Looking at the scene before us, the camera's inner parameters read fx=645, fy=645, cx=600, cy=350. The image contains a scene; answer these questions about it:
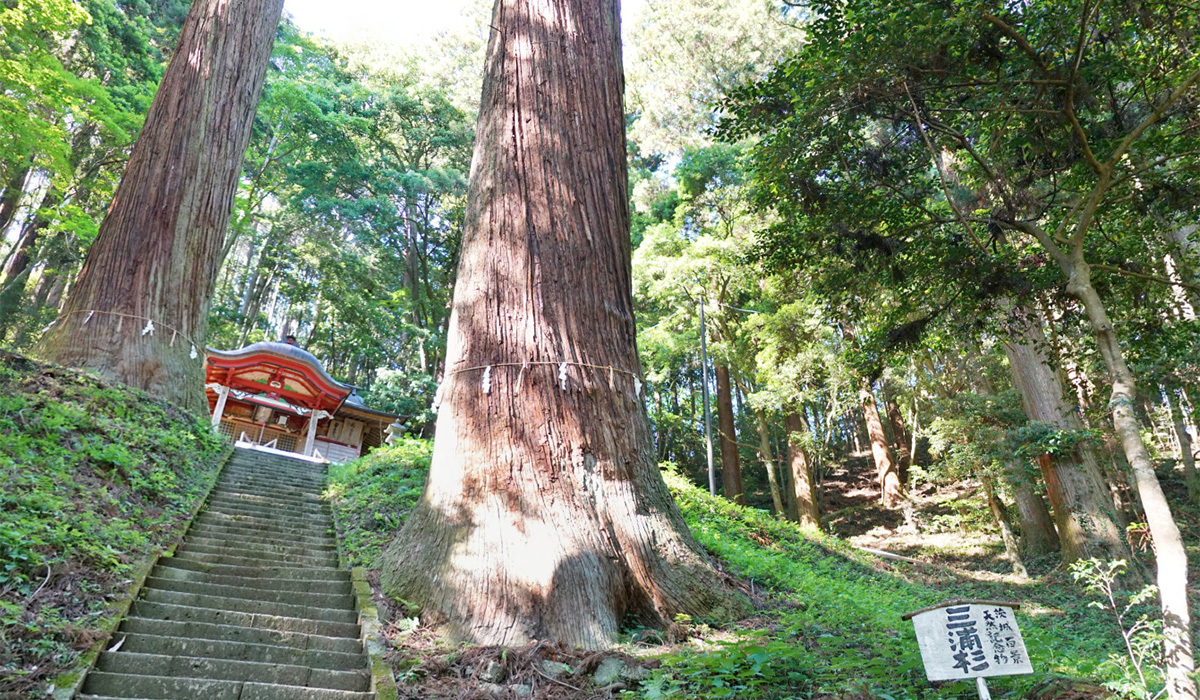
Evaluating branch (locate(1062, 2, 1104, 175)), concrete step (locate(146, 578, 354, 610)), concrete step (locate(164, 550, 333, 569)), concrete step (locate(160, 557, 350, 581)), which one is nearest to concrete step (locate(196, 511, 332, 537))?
concrete step (locate(164, 550, 333, 569))

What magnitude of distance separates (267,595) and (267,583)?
1.00ft

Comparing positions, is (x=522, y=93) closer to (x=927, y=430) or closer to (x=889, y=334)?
(x=889, y=334)

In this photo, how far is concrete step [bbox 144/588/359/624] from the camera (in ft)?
14.2

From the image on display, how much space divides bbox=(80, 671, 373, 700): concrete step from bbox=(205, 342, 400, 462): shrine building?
9.77m

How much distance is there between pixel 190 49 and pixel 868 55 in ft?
31.1

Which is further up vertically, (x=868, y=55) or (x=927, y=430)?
(x=868, y=55)

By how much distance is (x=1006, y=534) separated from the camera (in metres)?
12.5

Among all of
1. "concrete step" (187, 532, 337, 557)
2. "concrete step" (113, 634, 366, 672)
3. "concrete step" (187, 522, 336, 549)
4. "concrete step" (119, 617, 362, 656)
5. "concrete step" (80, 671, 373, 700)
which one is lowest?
"concrete step" (80, 671, 373, 700)

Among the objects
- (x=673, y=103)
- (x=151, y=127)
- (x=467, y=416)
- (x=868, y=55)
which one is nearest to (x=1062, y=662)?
(x=467, y=416)

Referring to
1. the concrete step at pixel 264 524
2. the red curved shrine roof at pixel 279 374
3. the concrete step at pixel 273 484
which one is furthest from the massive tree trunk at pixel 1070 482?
the red curved shrine roof at pixel 279 374

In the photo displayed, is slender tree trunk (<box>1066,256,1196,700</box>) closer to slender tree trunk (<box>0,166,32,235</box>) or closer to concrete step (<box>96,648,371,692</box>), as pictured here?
concrete step (<box>96,648,371,692</box>)

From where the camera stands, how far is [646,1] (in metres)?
20.3

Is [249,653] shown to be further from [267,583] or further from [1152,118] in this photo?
[1152,118]

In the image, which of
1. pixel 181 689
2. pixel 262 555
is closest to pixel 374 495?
pixel 262 555
